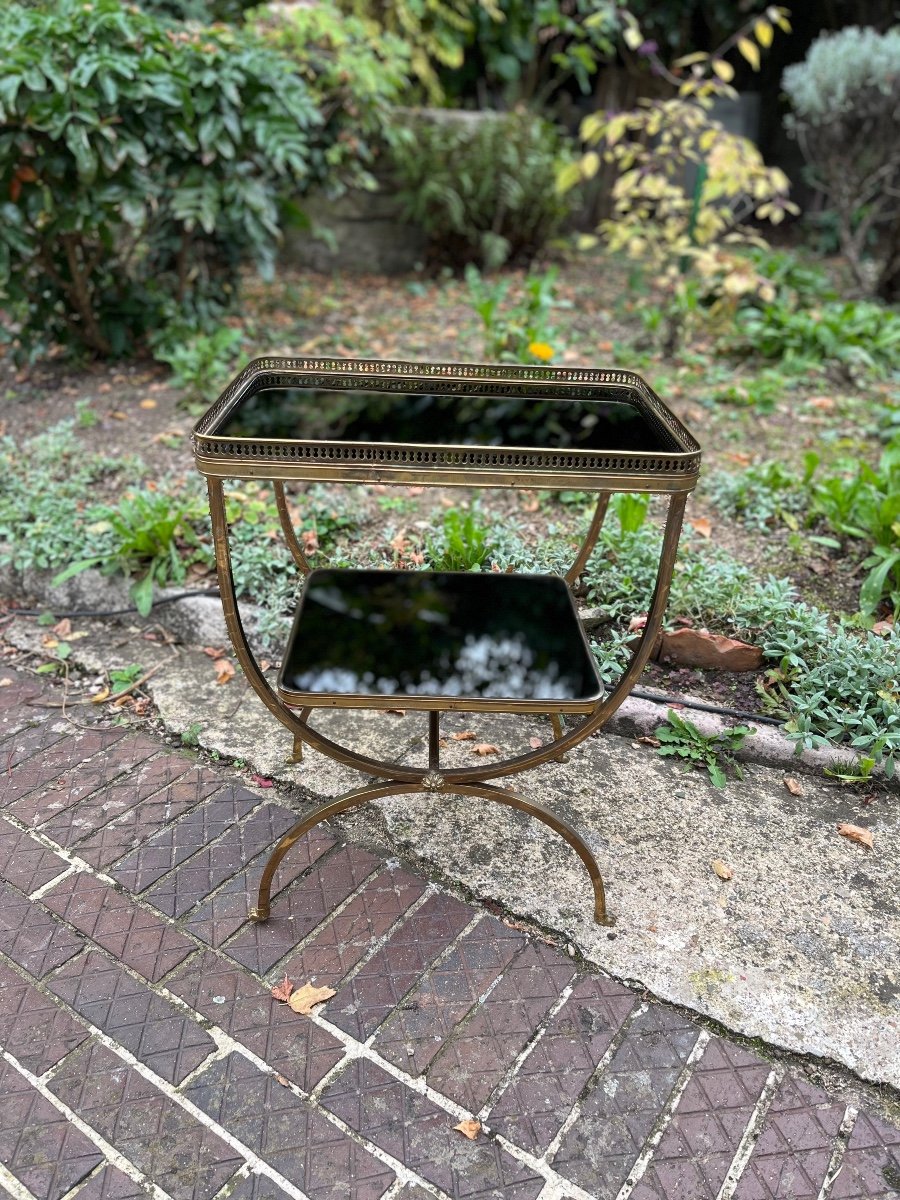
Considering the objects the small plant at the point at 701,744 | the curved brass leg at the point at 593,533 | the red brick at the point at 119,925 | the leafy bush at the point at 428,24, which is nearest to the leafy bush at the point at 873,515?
the small plant at the point at 701,744

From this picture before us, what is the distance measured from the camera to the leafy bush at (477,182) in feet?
19.2

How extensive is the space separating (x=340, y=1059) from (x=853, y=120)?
224 inches

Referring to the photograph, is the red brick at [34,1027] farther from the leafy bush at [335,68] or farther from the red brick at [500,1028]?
the leafy bush at [335,68]

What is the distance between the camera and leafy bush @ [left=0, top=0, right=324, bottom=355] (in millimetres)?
3506

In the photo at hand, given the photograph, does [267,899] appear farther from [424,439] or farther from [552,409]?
[552,409]

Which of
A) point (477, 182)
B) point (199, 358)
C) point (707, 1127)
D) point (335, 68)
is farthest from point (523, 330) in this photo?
point (707, 1127)

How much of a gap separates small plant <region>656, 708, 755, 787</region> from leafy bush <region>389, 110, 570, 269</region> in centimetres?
422

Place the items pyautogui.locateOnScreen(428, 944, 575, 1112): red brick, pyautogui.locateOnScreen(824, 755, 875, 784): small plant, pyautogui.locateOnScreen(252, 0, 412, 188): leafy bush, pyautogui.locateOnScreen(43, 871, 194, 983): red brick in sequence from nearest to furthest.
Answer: pyautogui.locateOnScreen(428, 944, 575, 1112): red brick, pyautogui.locateOnScreen(43, 871, 194, 983): red brick, pyautogui.locateOnScreen(824, 755, 875, 784): small plant, pyautogui.locateOnScreen(252, 0, 412, 188): leafy bush

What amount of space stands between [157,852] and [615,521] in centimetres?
182

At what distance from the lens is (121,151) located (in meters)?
3.66

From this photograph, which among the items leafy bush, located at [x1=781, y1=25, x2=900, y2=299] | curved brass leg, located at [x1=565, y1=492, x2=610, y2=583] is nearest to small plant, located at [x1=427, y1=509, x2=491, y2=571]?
curved brass leg, located at [x1=565, y1=492, x2=610, y2=583]

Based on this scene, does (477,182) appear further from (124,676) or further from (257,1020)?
(257,1020)

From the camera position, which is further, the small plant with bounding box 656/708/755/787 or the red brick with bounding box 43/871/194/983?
the small plant with bounding box 656/708/755/787

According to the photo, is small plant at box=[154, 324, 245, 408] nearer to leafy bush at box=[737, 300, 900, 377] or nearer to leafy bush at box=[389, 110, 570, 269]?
leafy bush at box=[389, 110, 570, 269]
